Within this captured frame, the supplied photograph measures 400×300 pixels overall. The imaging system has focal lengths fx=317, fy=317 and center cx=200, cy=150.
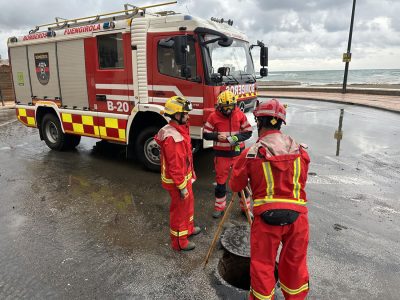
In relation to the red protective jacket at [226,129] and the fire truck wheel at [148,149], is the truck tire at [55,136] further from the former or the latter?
the red protective jacket at [226,129]

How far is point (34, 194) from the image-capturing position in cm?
514

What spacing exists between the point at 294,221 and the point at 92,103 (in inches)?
209

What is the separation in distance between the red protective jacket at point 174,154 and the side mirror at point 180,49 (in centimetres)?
190

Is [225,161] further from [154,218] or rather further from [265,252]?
[265,252]

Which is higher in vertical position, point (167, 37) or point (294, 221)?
point (167, 37)

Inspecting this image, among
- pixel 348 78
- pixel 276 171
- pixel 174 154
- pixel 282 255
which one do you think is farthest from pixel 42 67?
pixel 348 78

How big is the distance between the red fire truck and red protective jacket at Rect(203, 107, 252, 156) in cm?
100

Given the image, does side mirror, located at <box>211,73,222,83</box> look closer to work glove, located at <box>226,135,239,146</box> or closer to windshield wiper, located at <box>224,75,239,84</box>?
windshield wiper, located at <box>224,75,239,84</box>

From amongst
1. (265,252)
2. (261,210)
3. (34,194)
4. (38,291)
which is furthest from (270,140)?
(34,194)

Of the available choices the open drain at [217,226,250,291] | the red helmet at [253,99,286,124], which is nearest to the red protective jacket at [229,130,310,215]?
the red helmet at [253,99,286,124]

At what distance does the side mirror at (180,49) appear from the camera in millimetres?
4828

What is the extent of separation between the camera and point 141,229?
13.0 feet

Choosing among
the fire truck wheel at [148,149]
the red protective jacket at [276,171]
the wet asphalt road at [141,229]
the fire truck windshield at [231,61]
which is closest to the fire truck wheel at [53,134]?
the wet asphalt road at [141,229]

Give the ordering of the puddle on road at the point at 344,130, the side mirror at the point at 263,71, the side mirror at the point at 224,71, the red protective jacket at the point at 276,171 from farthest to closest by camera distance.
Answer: the puddle on road at the point at 344,130 < the side mirror at the point at 263,71 < the side mirror at the point at 224,71 < the red protective jacket at the point at 276,171
